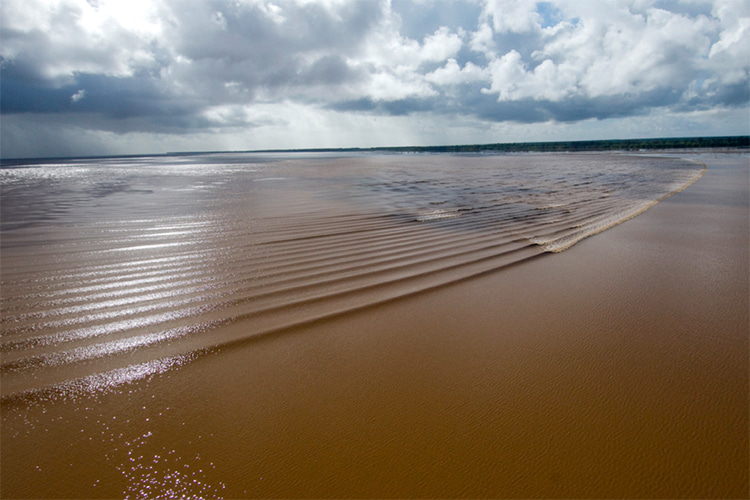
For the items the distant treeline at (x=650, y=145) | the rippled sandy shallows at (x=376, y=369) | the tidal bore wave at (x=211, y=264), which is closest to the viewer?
the rippled sandy shallows at (x=376, y=369)

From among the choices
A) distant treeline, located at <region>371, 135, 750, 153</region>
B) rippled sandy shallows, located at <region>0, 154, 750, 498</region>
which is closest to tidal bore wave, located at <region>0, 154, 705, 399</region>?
rippled sandy shallows, located at <region>0, 154, 750, 498</region>

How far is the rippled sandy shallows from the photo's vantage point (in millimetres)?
1939

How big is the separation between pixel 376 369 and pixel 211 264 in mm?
3448

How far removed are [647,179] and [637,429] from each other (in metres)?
18.5

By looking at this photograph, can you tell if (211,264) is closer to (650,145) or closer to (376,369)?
(376,369)

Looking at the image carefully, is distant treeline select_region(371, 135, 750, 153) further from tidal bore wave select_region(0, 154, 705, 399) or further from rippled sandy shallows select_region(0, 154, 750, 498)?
rippled sandy shallows select_region(0, 154, 750, 498)

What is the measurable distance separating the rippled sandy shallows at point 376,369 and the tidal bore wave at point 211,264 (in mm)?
36

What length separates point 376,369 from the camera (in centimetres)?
280

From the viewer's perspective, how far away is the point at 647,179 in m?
16.5

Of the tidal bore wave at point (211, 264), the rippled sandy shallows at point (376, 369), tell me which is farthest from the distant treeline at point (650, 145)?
the rippled sandy shallows at point (376, 369)

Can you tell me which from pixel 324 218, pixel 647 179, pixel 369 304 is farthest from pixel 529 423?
pixel 647 179

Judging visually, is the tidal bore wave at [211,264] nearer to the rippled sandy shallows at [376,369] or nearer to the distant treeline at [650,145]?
the rippled sandy shallows at [376,369]

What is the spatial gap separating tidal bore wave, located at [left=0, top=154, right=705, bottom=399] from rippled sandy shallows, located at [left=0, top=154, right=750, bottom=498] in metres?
0.04

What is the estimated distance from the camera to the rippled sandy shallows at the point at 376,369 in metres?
1.94
